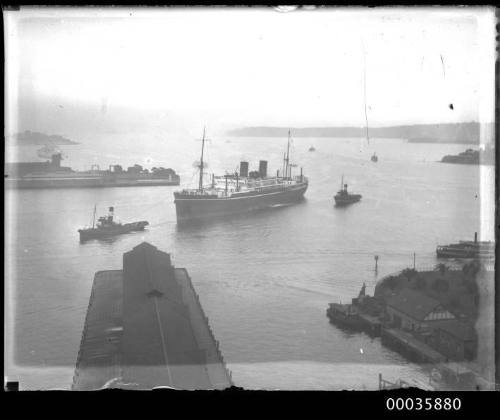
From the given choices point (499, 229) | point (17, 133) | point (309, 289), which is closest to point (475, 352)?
point (499, 229)

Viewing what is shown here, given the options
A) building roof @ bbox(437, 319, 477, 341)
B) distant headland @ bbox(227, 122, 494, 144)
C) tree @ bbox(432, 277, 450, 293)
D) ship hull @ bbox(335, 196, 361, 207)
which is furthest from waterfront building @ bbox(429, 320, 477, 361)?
distant headland @ bbox(227, 122, 494, 144)

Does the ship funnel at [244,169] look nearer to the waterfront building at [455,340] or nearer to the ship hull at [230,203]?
the ship hull at [230,203]

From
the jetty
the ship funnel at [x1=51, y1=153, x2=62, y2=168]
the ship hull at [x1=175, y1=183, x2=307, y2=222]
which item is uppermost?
the ship funnel at [x1=51, y1=153, x2=62, y2=168]

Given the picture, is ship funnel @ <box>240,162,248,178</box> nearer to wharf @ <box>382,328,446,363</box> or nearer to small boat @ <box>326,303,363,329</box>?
small boat @ <box>326,303,363,329</box>

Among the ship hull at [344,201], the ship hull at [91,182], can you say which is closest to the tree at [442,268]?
the ship hull at [344,201]
